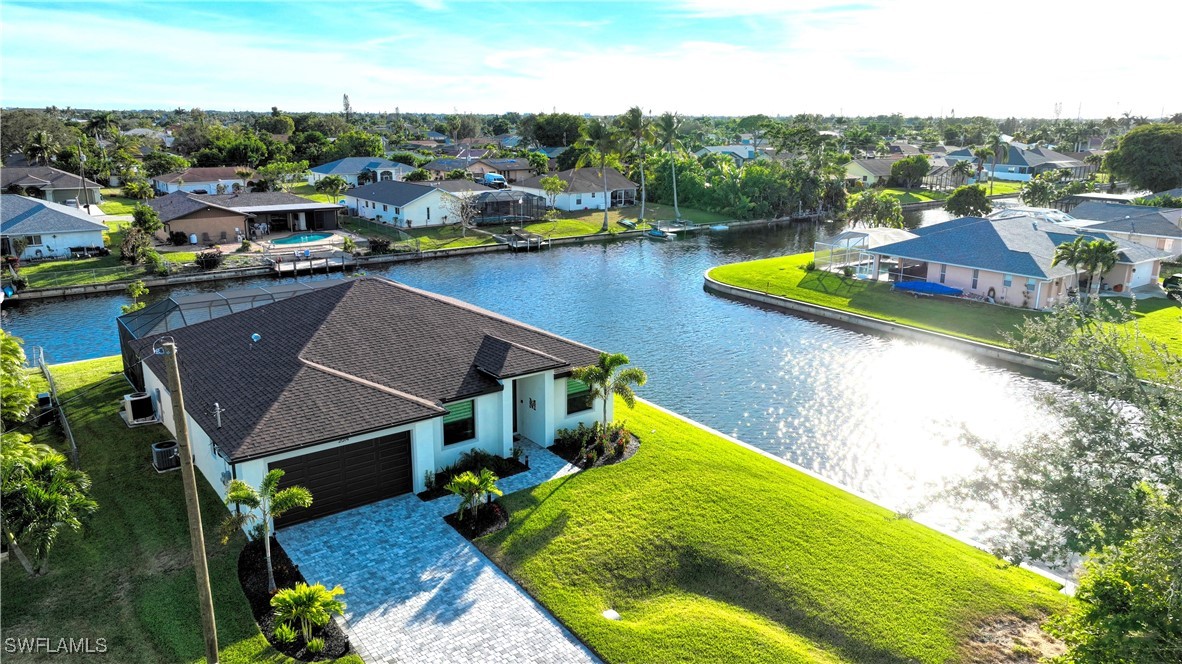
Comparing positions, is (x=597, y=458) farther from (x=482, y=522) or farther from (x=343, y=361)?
(x=343, y=361)

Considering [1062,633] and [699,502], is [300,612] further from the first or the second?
[1062,633]

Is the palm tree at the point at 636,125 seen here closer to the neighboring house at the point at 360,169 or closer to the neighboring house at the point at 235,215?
the neighboring house at the point at 235,215

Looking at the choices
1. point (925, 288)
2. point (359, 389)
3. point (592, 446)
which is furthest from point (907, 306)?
point (359, 389)

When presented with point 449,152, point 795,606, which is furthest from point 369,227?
point 449,152

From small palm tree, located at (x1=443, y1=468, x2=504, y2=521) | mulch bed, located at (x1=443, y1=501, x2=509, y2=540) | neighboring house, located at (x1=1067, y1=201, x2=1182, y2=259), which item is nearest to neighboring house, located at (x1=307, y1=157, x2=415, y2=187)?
neighboring house, located at (x1=1067, y1=201, x2=1182, y2=259)

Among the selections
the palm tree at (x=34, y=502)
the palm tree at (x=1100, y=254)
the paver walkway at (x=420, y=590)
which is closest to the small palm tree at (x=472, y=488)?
the paver walkway at (x=420, y=590)
